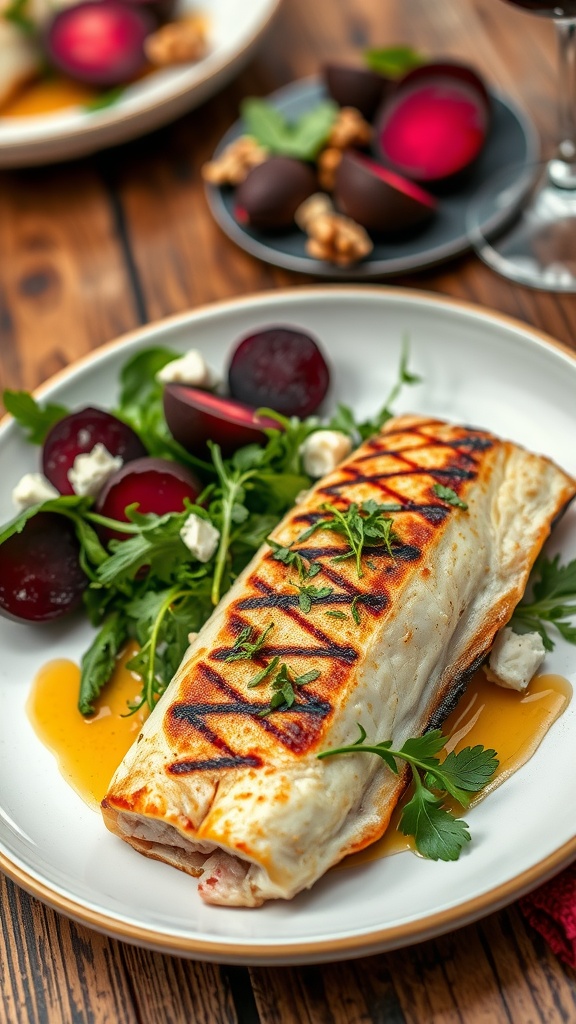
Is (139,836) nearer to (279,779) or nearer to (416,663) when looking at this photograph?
(279,779)

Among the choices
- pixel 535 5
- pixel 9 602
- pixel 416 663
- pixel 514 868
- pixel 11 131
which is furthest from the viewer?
pixel 11 131

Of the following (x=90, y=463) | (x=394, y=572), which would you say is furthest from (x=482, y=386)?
(x=90, y=463)

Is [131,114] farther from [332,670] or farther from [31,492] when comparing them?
[332,670]

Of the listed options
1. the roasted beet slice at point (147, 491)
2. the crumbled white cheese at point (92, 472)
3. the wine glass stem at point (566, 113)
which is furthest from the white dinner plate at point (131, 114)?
the roasted beet slice at point (147, 491)

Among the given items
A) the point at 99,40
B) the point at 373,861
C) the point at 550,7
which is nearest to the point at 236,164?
the point at 99,40

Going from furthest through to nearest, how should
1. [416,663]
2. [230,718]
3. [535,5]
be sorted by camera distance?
[535,5] → [416,663] → [230,718]
